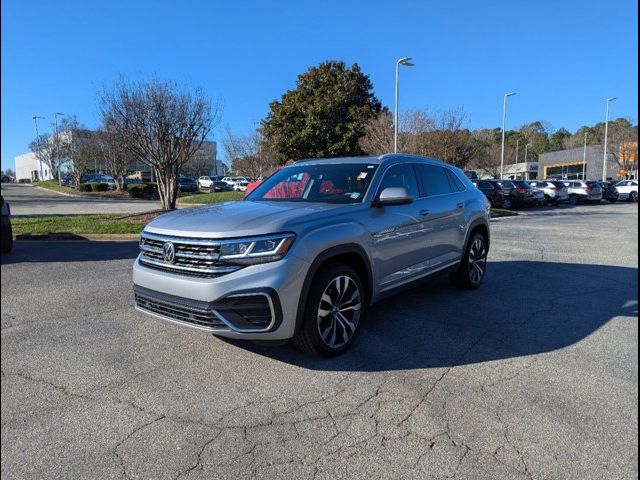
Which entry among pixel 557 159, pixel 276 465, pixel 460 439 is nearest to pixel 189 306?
pixel 276 465

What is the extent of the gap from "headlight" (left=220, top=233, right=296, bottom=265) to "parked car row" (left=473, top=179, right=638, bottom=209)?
59.8 feet

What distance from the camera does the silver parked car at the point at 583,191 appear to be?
31141mm

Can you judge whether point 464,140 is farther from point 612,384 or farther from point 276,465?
point 276,465

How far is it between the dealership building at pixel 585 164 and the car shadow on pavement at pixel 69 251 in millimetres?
54796

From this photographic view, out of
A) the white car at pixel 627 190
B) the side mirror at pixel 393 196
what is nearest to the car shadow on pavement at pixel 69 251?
the side mirror at pixel 393 196

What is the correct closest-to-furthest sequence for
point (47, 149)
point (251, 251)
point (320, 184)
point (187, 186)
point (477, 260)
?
point (251, 251)
point (320, 184)
point (477, 260)
point (187, 186)
point (47, 149)

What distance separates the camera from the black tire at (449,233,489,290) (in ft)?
19.9

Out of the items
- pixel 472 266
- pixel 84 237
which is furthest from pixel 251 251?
pixel 84 237

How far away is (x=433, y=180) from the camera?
5566 mm

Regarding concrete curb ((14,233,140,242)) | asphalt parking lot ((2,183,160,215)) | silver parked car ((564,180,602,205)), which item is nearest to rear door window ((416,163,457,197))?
concrete curb ((14,233,140,242))

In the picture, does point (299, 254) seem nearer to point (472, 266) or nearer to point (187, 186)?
point (472, 266)

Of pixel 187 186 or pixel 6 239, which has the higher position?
pixel 187 186

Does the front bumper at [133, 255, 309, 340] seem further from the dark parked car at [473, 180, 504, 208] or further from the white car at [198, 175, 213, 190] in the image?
the white car at [198, 175, 213, 190]

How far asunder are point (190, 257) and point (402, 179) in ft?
8.33
